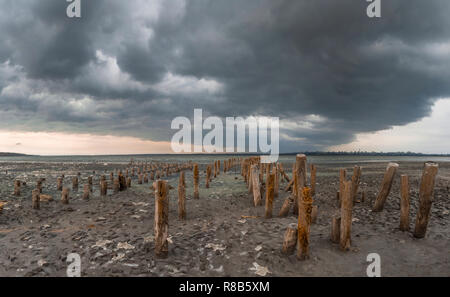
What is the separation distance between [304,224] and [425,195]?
14.5 ft

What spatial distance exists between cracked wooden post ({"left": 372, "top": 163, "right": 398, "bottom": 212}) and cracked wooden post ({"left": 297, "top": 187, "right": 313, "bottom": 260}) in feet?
20.2

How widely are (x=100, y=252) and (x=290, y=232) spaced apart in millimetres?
5831

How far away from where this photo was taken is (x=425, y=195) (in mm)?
7699

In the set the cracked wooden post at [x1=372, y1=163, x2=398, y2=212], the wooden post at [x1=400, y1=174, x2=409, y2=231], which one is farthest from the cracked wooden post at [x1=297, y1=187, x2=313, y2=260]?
the cracked wooden post at [x1=372, y1=163, x2=398, y2=212]

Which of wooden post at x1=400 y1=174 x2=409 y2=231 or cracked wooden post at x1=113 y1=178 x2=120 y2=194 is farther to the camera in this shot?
cracked wooden post at x1=113 y1=178 x2=120 y2=194

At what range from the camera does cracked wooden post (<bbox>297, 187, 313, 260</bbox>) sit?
6.52 meters

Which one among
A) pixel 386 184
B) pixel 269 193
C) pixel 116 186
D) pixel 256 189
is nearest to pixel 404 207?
pixel 386 184

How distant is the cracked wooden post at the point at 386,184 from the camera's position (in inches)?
407

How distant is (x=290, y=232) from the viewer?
22.2ft

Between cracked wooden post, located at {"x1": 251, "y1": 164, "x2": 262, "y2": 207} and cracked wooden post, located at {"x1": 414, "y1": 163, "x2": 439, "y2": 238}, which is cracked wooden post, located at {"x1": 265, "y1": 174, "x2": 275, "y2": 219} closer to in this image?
cracked wooden post, located at {"x1": 251, "y1": 164, "x2": 262, "y2": 207}

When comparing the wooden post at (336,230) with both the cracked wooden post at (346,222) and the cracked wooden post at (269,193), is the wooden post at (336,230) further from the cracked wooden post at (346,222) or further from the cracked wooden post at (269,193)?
the cracked wooden post at (269,193)

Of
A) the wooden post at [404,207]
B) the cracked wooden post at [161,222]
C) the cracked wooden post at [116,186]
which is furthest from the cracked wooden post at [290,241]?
the cracked wooden post at [116,186]

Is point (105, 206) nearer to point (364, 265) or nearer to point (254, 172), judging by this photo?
point (254, 172)
